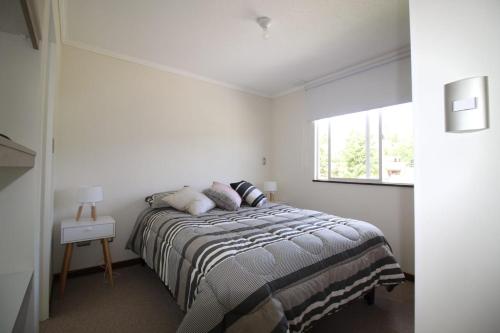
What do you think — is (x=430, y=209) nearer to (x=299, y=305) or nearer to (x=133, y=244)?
(x=299, y=305)

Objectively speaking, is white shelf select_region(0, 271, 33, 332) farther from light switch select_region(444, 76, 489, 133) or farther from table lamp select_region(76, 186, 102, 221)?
light switch select_region(444, 76, 489, 133)

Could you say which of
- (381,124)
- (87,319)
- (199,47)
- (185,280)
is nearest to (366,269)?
(185,280)

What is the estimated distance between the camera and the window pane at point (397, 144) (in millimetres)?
2680

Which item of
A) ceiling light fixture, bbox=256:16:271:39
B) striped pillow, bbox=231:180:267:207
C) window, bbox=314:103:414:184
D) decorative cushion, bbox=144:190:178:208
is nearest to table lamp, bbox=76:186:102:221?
decorative cushion, bbox=144:190:178:208

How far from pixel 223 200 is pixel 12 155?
7.44ft

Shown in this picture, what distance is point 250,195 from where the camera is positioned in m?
3.17

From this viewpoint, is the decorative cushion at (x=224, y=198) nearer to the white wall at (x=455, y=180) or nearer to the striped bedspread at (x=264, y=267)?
the striped bedspread at (x=264, y=267)

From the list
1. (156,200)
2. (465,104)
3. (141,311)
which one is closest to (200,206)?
(156,200)

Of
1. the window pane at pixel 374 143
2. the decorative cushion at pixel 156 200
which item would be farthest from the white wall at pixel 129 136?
the window pane at pixel 374 143

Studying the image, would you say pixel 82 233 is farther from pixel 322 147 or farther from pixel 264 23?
pixel 322 147

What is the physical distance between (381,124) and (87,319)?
3609 millimetres

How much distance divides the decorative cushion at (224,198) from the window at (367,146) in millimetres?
1455

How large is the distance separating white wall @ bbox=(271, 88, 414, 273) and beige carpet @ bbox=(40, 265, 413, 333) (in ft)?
2.12

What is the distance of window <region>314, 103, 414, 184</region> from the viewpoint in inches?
107
